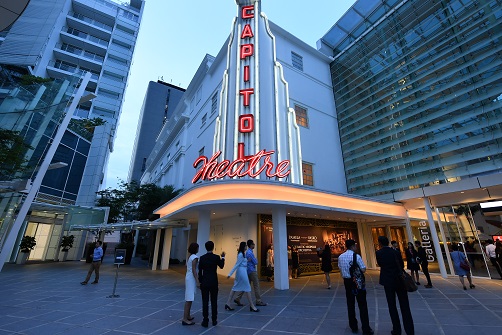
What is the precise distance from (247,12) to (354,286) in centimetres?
1730

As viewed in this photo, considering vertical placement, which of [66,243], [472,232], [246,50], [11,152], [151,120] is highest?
[151,120]

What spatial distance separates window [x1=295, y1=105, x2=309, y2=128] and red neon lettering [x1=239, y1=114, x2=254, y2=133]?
16.2ft

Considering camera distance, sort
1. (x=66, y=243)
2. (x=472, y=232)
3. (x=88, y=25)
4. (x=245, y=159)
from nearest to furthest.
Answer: (x=245, y=159)
(x=472, y=232)
(x=66, y=243)
(x=88, y=25)

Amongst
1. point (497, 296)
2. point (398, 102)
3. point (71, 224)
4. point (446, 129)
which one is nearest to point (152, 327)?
point (497, 296)

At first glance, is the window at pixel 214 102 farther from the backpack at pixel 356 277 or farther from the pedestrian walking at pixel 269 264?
the backpack at pixel 356 277

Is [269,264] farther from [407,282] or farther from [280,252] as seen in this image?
[407,282]

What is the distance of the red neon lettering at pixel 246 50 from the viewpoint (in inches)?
582

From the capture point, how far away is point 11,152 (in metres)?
9.63

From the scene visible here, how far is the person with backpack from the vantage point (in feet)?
15.6

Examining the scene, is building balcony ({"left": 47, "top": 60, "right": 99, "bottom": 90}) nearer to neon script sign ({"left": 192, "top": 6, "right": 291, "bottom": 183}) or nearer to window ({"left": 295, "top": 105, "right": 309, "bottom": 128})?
neon script sign ({"left": 192, "top": 6, "right": 291, "bottom": 183})

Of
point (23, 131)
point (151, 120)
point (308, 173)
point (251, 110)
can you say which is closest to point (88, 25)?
point (151, 120)

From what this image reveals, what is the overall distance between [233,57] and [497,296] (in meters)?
16.5

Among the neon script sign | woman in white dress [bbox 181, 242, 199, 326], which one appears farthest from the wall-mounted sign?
woman in white dress [bbox 181, 242, 199, 326]

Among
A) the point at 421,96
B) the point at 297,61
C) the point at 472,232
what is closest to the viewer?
the point at 472,232
